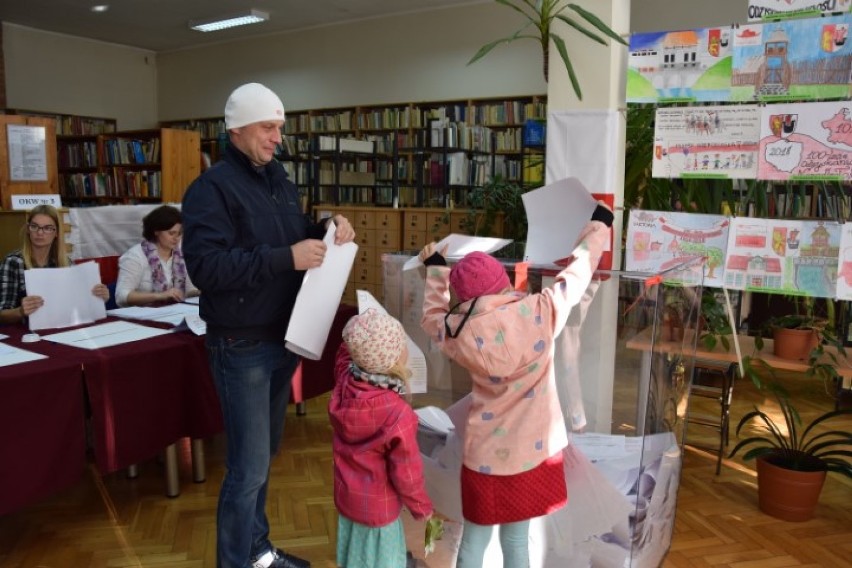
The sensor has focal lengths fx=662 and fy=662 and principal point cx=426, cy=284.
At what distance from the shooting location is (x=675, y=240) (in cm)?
253

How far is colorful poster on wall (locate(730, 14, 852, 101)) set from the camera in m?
2.15

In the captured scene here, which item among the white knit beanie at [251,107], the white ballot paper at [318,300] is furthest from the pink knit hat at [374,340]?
the white knit beanie at [251,107]

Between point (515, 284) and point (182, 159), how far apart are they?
6.08m

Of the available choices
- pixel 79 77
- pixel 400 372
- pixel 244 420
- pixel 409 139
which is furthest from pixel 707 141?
pixel 79 77

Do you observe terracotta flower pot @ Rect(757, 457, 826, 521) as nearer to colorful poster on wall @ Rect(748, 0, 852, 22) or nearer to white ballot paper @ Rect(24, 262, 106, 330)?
colorful poster on wall @ Rect(748, 0, 852, 22)

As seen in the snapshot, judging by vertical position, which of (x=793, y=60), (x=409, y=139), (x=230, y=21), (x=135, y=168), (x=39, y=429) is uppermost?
(x=230, y=21)

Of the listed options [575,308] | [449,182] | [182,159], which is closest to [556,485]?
[575,308]

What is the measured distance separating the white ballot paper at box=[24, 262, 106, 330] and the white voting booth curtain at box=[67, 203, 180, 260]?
162 centimetres

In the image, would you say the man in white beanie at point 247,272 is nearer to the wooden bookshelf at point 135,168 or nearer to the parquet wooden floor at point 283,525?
the parquet wooden floor at point 283,525

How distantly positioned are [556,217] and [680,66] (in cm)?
101

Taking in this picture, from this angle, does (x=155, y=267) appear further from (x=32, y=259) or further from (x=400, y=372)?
(x=400, y=372)

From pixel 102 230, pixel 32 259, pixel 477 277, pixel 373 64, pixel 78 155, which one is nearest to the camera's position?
pixel 477 277

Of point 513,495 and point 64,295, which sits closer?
point 513,495

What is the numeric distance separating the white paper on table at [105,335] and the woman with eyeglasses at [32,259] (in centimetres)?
17
